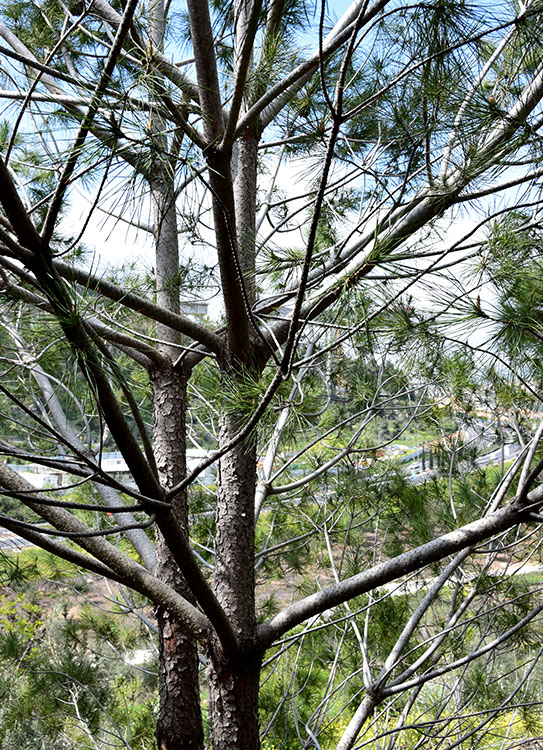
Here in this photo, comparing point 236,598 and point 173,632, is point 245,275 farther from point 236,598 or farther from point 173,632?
point 173,632

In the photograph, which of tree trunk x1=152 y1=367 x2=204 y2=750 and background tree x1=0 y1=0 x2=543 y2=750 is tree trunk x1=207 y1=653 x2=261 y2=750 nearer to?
background tree x1=0 y1=0 x2=543 y2=750

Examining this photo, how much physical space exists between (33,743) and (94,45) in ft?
11.8

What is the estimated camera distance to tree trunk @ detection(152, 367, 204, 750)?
→ 1.37 m

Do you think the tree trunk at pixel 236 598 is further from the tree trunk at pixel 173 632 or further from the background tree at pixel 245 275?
the tree trunk at pixel 173 632

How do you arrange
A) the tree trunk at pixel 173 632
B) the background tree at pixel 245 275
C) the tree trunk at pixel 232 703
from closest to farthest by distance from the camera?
the background tree at pixel 245 275
the tree trunk at pixel 232 703
the tree trunk at pixel 173 632

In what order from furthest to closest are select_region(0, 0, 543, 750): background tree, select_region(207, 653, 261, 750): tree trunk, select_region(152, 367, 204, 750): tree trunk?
select_region(152, 367, 204, 750): tree trunk
select_region(207, 653, 261, 750): tree trunk
select_region(0, 0, 543, 750): background tree

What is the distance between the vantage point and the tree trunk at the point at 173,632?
1.37 m

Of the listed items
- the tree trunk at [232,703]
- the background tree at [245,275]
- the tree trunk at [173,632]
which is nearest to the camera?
the background tree at [245,275]

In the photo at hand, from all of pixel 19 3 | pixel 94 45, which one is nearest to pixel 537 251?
pixel 94 45

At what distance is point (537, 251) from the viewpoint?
1.12 meters

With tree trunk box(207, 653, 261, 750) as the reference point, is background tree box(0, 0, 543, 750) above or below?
above

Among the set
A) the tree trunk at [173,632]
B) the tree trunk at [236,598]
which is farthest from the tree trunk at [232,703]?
the tree trunk at [173,632]

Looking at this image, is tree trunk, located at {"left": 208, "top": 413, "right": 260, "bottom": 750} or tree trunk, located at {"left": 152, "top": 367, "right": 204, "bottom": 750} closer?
tree trunk, located at {"left": 208, "top": 413, "right": 260, "bottom": 750}

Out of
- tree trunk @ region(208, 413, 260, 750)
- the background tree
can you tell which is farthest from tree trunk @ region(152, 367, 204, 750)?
tree trunk @ region(208, 413, 260, 750)
